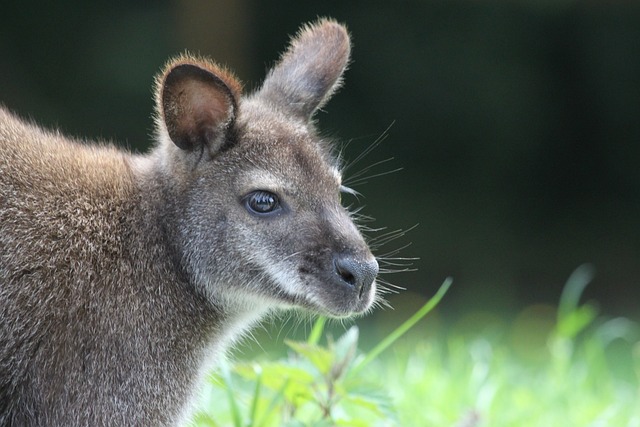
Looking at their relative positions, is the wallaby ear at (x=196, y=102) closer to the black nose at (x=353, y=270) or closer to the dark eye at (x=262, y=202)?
the dark eye at (x=262, y=202)

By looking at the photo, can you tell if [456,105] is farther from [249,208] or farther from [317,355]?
[317,355]

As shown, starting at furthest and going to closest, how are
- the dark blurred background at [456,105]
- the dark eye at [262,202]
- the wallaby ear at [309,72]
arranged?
the dark blurred background at [456,105] → the wallaby ear at [309,72] → the dark eye at [262,202]

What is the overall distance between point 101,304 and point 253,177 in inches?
32.4

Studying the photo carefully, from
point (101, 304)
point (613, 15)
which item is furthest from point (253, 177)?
point (613, 15)

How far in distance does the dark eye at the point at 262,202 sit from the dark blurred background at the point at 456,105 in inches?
207

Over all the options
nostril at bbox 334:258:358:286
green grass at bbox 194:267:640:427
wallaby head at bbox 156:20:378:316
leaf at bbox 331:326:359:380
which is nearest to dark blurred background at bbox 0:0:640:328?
green grass at bbox 194:267:640:427

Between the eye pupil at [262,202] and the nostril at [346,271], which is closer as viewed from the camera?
the nostril at [346,271]

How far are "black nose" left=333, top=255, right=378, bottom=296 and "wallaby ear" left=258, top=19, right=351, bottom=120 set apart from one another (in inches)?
36.6

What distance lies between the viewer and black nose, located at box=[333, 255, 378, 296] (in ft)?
13.6

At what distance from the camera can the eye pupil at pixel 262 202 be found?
429 centimetres

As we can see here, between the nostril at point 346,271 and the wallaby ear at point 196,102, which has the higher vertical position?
the wallaby ear at point 196,102

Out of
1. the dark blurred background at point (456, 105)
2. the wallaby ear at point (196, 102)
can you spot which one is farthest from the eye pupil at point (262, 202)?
the dark blurred background at point (456, 105)

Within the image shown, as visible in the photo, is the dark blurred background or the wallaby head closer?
the wallaby head

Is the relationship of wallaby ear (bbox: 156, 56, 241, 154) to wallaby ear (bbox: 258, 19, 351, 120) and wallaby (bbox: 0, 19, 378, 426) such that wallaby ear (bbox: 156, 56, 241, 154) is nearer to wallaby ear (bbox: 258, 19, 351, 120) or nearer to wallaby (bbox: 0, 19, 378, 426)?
wallaby (bbox: 0, 19, 378, 426)
